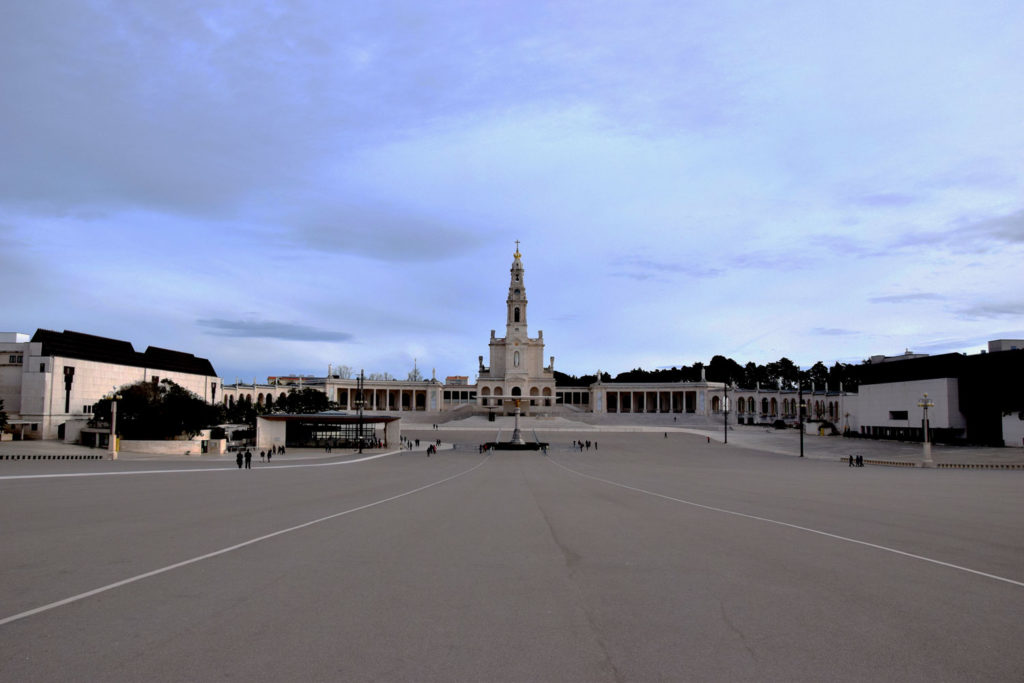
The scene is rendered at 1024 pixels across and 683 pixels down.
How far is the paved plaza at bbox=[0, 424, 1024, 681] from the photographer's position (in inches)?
236

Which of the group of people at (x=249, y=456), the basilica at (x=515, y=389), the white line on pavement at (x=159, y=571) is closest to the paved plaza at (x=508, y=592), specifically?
the white line on pavement at (x=159, y=571)

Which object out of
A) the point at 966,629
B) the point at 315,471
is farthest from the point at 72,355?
the point at 966,629

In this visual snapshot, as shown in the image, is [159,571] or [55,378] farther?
[55,378]

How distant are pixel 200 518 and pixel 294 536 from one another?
3.92m

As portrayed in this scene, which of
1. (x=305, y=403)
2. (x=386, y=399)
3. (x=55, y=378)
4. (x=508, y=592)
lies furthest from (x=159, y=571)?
(x=386, y=399)

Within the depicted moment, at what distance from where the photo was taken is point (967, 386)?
234 ft

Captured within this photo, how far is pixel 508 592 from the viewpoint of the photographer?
8.47 metres

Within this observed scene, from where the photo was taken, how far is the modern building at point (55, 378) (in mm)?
65062

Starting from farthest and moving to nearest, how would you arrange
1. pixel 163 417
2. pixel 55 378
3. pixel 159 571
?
1. pixel 55 378
2. pixel 163 417
3. pixel 159 571

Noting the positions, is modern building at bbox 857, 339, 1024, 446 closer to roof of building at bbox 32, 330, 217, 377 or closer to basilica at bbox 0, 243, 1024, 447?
basilica at bbox 0, 243, 1024, 447

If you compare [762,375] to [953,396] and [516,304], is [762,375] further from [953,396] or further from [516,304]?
[953,396]

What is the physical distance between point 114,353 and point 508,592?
272ft

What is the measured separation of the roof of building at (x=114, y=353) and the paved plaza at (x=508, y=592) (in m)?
61.2

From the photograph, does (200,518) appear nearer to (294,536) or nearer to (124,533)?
(124,533)
